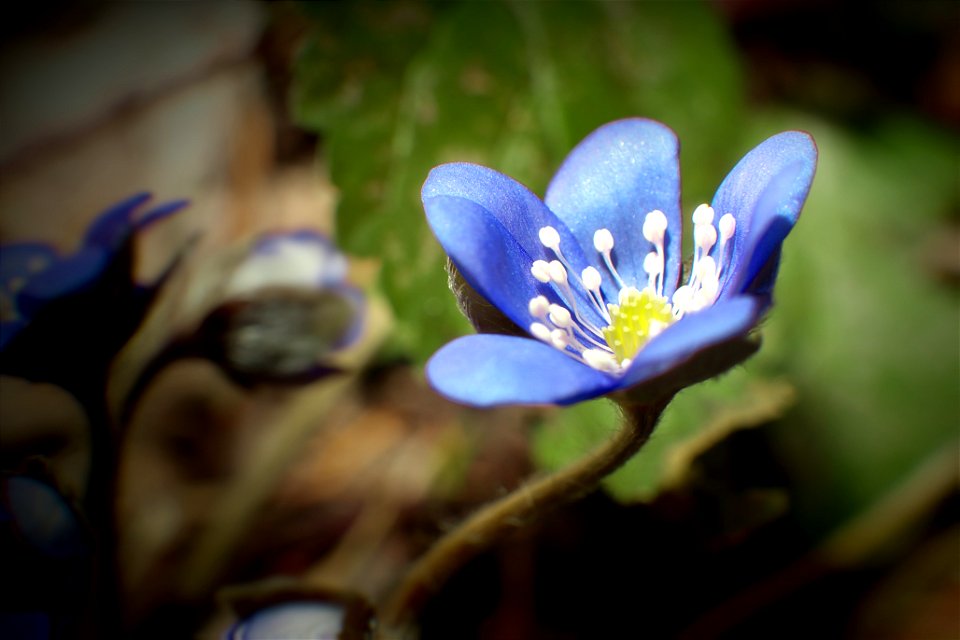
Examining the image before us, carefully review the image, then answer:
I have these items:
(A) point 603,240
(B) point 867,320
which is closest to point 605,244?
(A) point 603,240

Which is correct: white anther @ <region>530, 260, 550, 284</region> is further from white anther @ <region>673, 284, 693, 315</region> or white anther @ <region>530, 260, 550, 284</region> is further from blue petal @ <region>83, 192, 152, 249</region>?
blue petal @ <region>83, 192, 152, 249</region>

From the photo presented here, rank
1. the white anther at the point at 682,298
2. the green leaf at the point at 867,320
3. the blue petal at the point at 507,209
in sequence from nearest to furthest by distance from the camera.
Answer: the blue petal at the point at 507,209 → the white anther at the point at 682,298 → the green leaf at the point at 867,320

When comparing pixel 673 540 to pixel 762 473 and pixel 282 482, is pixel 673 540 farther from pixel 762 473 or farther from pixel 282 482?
pixel 282 482

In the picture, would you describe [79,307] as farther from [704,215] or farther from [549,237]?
[704,215]

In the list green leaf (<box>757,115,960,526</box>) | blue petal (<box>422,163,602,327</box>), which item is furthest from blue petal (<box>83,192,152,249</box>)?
green leaf (<box>757,115,960,526</box>)

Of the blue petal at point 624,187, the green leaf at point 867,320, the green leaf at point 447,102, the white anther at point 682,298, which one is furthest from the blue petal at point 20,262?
the green leaf at point 867,320

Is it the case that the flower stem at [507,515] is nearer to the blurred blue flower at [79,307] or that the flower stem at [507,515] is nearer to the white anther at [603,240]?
the white anther at [603,240]
